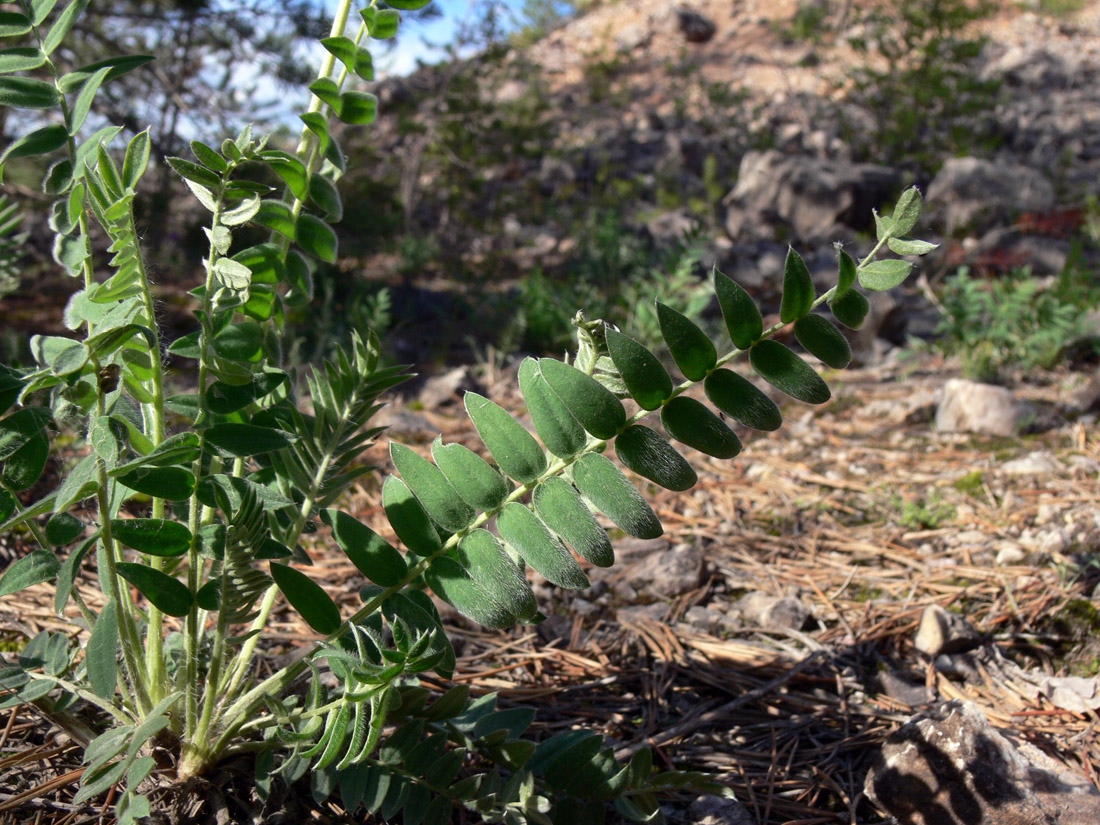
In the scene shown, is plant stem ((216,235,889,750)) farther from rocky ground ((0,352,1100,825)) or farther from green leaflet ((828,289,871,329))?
rocky ground ((0,352,1100,825))

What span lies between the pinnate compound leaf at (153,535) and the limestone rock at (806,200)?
6949mm

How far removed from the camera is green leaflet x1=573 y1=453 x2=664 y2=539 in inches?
30.5

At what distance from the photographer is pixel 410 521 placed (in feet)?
2.94

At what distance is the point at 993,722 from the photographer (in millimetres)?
1414

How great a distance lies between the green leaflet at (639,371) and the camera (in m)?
0.75

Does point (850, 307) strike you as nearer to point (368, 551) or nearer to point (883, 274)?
point (883, 274)

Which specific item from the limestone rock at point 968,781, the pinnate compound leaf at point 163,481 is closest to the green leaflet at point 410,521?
the pinnate compound leaf at point 163,481

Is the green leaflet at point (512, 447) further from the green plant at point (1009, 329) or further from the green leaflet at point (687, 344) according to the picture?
the green plant at point (1009, 329)

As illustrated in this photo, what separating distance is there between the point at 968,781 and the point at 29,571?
127 centimetres

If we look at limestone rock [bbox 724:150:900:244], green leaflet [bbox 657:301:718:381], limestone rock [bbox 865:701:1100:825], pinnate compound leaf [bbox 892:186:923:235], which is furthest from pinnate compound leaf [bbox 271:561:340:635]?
limestone rock [bbox 724:150:900:244]

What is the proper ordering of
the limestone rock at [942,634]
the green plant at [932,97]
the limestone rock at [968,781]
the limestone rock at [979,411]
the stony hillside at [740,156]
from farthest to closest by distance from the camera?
the green plant at [932,97], the stony hillside at [740,156], the limestone rock at [979,411], the limestone rock at [942,634], the limestone rock at [968,781]

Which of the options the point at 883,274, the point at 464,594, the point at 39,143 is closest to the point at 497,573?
the point at 464,594

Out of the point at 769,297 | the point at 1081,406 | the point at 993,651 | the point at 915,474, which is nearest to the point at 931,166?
the point at 769,297

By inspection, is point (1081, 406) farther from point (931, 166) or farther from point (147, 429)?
point (931, 166)
